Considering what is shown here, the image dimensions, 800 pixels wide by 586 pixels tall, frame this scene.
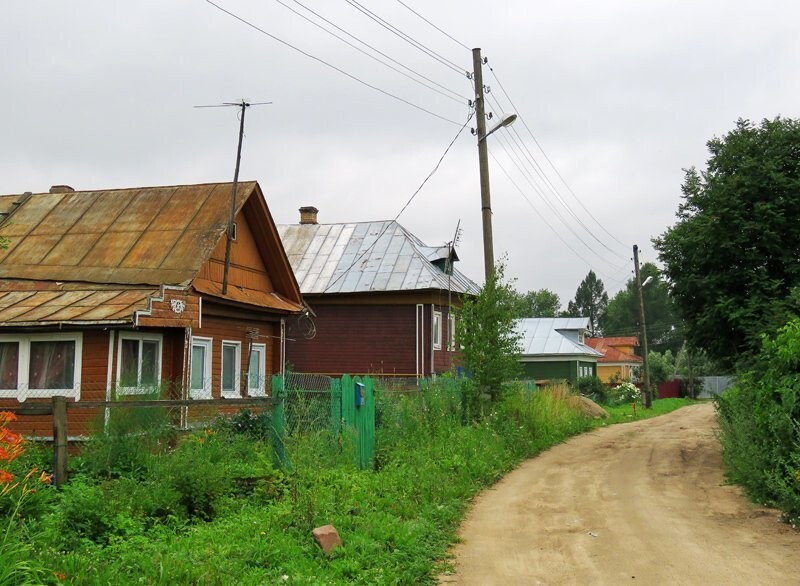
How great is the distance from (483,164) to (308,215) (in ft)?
48.5

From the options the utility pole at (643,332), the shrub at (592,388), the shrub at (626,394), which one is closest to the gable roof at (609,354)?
the shrub at (626,394)

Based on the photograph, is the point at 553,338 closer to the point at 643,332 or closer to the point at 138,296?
the point at 643,332

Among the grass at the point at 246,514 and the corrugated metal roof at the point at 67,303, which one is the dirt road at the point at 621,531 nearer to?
the grass at the point at 246,514

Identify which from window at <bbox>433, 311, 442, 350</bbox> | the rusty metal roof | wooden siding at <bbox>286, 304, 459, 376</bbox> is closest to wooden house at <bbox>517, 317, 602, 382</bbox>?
window at <bbox>433, 311, 442, 350</bbox>

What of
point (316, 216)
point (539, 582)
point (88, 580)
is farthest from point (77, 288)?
point (316, 216)

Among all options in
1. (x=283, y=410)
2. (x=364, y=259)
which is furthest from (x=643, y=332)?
(x=283, y=410)

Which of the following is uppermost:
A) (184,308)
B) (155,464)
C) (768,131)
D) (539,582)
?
(768,131)

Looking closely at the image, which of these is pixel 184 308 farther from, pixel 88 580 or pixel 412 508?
pixel 88 580

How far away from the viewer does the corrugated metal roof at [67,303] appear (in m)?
12.7

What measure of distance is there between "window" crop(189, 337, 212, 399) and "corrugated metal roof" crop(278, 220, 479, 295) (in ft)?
36.1

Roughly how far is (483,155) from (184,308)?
8587 mm

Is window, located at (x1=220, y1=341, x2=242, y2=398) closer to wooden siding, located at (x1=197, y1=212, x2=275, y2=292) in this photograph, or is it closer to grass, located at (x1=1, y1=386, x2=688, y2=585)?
wooden siding, located at (x1=197, y1=212, x2=275, y2=292)

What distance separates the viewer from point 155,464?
8789mm

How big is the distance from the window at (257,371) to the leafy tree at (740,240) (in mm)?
9767
